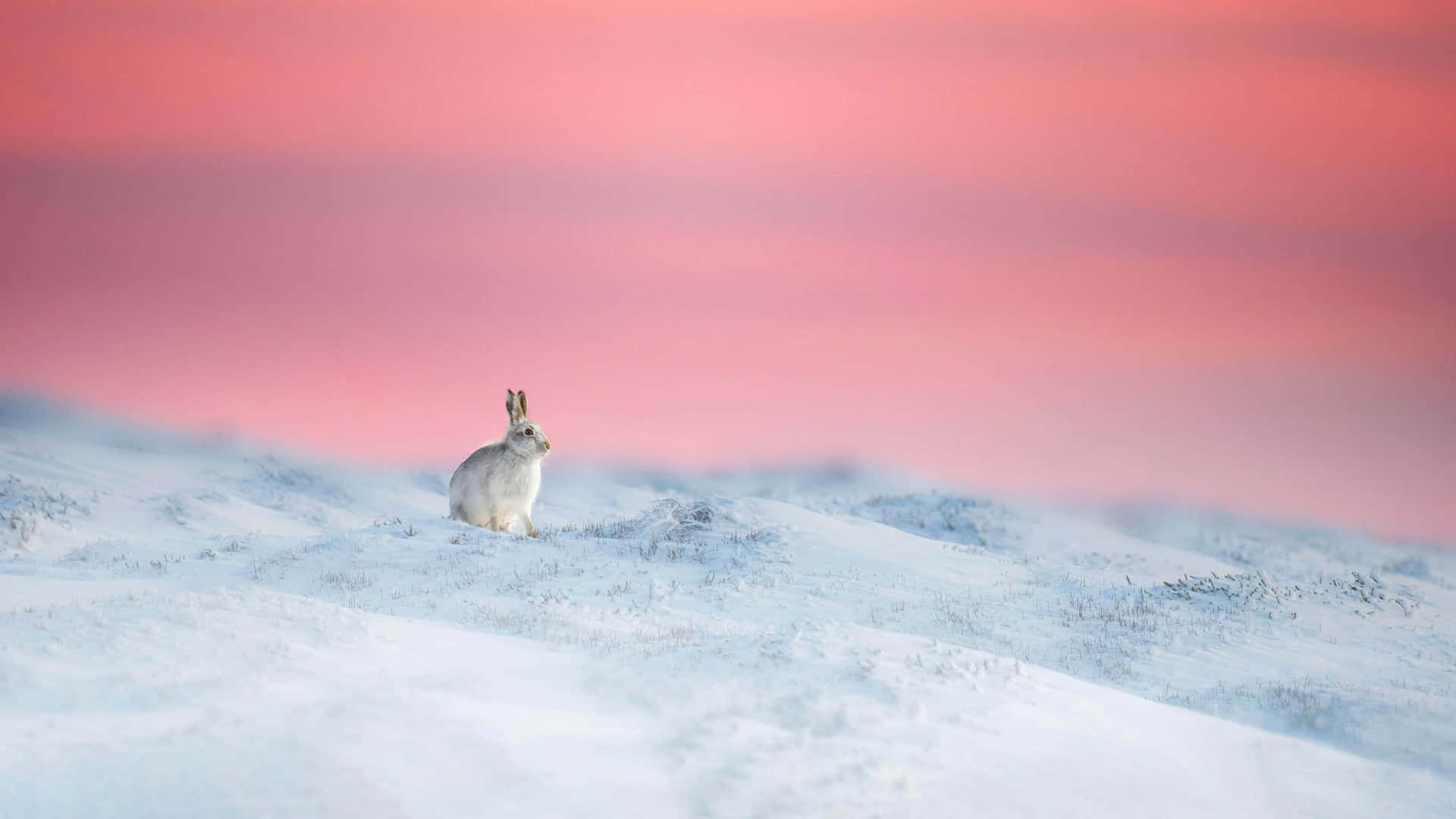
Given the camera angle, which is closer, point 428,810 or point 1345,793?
point 428,810

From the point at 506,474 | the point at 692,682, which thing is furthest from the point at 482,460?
the point at 692,682

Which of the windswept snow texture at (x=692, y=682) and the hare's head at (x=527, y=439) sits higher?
the hare's head at (x=527, y=439)

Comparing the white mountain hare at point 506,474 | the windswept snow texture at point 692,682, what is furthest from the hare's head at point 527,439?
the windswept snow texture at point 692,682

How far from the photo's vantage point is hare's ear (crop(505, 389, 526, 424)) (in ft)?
69.7

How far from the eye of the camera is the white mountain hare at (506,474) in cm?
2086

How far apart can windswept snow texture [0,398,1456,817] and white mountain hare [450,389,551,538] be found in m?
0.82

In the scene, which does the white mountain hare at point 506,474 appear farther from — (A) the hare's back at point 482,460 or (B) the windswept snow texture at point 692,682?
(B) the windswept snow texture at point 692,682

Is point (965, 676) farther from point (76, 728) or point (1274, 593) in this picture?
point (1274, 593)

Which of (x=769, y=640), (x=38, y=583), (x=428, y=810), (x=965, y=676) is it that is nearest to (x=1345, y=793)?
(x=965, y=676)

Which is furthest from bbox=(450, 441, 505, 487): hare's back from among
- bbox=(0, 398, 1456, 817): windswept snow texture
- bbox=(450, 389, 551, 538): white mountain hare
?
bbox=(0, 398, 1456, 817): windswept snow texture

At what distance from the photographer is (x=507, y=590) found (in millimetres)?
17047

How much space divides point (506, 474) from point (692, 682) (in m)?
11.4

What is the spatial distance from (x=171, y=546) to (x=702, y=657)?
15591 mm

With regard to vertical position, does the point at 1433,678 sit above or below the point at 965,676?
below
